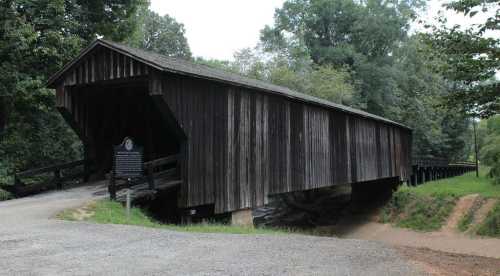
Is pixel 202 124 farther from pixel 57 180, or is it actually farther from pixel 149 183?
pixel 57 180

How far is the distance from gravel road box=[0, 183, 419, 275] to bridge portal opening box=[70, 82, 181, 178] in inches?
187

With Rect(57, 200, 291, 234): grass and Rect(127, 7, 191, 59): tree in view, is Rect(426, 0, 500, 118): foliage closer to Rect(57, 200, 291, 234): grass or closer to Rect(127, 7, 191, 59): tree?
Rect(57, 200, 291, 234): grass

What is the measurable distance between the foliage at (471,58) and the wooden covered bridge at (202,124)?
411cm

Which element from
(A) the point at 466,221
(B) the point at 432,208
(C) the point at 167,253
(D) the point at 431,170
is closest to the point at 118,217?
(C) the point at 167,253

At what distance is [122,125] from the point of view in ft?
43.3

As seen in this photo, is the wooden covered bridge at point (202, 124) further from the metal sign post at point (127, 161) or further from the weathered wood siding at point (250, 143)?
the metal sign post at point (127, 161)

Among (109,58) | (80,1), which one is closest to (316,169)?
(109,58)

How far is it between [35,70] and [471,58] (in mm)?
13571

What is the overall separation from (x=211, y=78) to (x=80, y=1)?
11192 mm

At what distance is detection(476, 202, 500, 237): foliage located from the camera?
16.8 m

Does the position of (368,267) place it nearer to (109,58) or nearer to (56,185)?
(109,58)

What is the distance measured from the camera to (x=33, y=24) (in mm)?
15539

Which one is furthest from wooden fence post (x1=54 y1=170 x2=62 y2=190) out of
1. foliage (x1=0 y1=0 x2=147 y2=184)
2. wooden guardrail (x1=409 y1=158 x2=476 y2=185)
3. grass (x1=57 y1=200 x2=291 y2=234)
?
wooden guardrail (x1=409 y1=158 x2=476 y2=185)

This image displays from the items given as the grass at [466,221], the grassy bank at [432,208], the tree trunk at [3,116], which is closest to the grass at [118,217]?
the tree trunk at [3,116]
